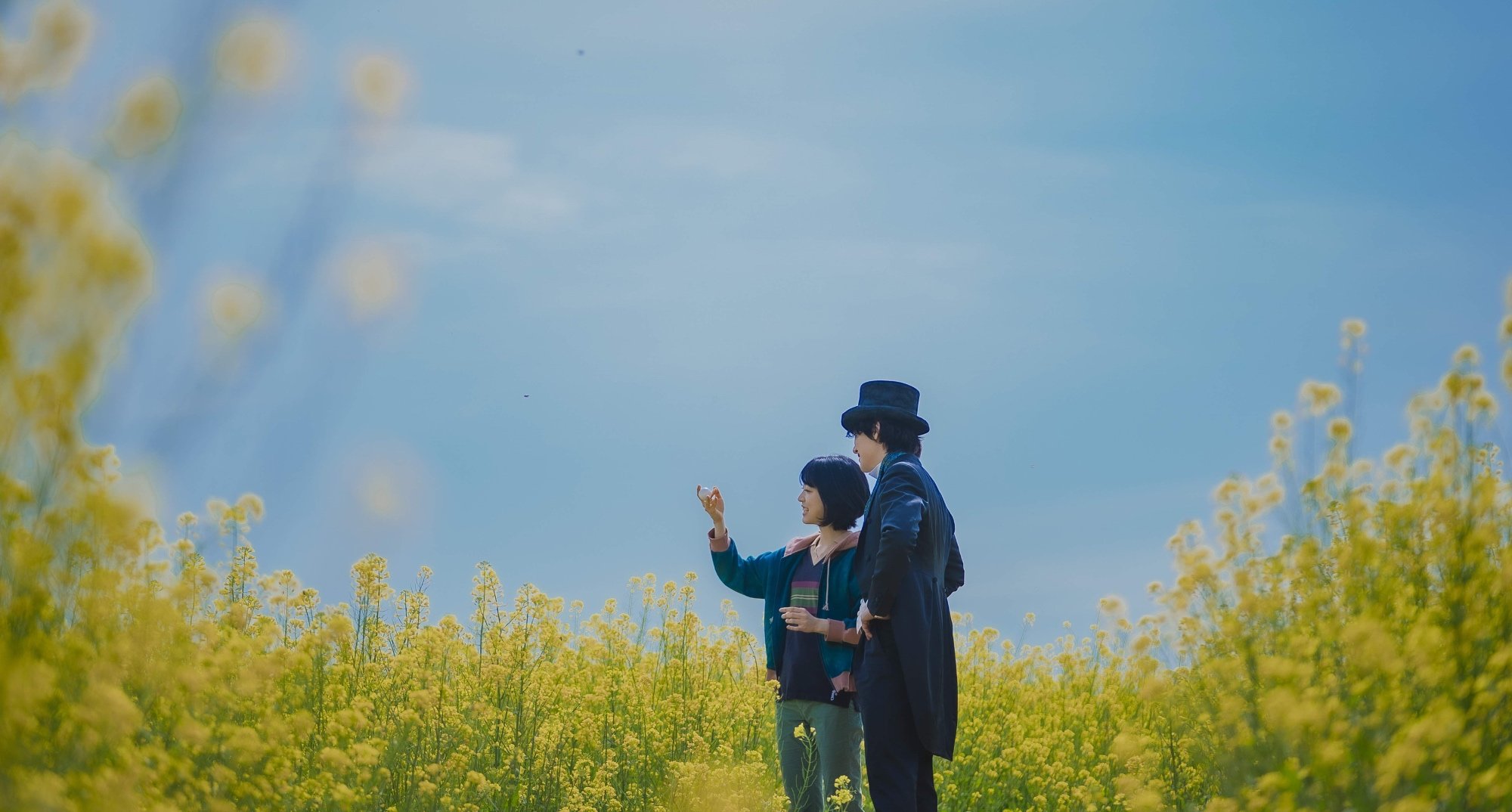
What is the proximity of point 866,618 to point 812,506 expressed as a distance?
1.83 feet

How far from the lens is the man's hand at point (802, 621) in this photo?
4216mm

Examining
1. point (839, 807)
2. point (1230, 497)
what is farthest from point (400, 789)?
point (1230, 497)

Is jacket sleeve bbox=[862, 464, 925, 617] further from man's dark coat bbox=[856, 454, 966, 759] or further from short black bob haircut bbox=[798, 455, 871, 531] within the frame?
short black bob haircut bbox=[798, 455, 871, 531]

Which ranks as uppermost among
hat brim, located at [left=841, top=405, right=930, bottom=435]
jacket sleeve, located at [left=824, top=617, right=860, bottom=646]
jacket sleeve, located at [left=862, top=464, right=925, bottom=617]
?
hat brim, located at [left=841, top=405, right=930, bottom=435]

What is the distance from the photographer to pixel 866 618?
4059mm

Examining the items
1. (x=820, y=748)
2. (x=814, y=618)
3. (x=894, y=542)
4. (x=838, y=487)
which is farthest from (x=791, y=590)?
(x=894, y=542)

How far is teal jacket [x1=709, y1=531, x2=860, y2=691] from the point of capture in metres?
4.24

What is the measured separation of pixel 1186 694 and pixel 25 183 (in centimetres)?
354

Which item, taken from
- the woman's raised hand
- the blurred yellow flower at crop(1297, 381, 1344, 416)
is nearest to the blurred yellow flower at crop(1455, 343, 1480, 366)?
the blurred yellow flower at crop(1297, 381, 1344, 416)

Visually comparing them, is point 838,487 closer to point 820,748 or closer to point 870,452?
point 870,452

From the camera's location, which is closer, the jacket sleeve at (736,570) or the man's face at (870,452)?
the man's face at (870,452)

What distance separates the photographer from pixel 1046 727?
249 inches

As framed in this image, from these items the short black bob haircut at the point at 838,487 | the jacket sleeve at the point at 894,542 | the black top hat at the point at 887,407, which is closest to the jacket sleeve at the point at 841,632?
the jacket sleeve at the point at 894,542

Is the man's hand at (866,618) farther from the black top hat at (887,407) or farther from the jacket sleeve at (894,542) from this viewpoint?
the black top hat at (887,407)
